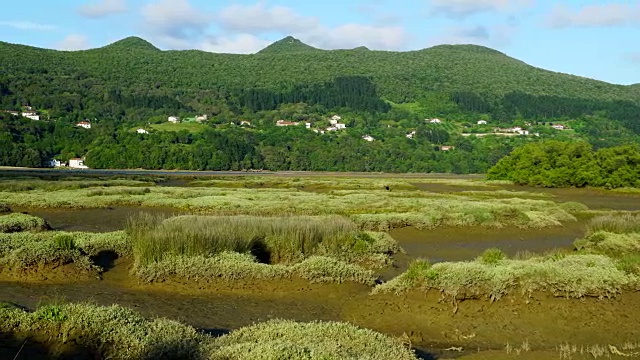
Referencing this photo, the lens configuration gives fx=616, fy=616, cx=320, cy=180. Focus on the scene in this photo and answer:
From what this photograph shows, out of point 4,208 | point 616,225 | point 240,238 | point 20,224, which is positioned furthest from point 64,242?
point 616,225

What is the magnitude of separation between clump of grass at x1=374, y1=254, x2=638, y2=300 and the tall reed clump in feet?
14.8

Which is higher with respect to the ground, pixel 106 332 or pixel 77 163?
pixel 106 332

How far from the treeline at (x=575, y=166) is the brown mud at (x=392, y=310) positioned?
2436 inches

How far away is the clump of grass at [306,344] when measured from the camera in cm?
805

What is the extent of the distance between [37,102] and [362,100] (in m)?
96.2

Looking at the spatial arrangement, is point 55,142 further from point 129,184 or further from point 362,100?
point 362,100

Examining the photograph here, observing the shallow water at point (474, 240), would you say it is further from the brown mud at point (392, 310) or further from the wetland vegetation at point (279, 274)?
the brown mud at point (392, 310)

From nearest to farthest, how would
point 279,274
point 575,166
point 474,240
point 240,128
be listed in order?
point 279,274 → point 474,240 → point 575,166 → point 240,128

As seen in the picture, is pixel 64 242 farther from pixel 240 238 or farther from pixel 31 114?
pixel 31 114

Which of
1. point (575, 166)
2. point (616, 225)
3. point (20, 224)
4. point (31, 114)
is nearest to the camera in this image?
point (20, 224)

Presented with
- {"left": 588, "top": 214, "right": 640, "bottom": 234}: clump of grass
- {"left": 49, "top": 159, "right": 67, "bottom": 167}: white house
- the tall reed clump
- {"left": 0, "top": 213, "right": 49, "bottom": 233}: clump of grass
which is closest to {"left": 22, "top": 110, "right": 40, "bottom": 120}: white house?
{"left": 49, "top": 159, "right": 67, "bottom": 167}: white house

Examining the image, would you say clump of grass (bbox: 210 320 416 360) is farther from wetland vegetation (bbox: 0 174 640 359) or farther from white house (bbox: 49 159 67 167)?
white house (bbox: 49 159 67 167)

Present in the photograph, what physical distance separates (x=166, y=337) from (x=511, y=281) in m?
8.72

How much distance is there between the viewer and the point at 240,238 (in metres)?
18.4
